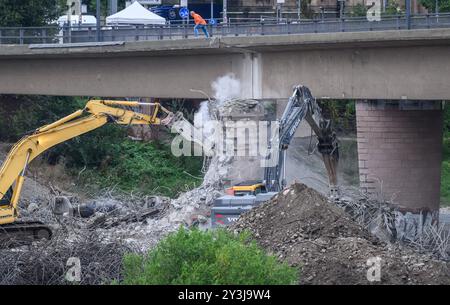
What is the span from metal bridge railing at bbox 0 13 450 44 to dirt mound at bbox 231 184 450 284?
430 inches

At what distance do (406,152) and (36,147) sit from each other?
1375cm

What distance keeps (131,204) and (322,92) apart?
23.4ft

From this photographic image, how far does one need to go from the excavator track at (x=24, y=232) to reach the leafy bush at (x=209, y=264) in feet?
34.6

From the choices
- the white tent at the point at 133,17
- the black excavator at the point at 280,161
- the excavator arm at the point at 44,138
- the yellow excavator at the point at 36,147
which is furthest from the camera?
the white tent at the point at 133,17

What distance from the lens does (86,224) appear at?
107ft

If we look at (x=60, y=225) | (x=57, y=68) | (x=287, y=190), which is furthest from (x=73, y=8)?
(x=287, y=190)

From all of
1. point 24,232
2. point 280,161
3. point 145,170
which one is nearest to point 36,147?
point 24,232

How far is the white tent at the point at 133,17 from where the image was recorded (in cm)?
4588

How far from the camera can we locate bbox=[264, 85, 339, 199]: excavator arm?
2828cm

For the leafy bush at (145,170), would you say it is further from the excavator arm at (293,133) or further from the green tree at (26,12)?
the excavator arm at (293,133)

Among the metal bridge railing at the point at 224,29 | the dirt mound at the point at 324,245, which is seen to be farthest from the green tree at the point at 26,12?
the dirt mound at the point at 324,245

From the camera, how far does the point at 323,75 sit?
110ft

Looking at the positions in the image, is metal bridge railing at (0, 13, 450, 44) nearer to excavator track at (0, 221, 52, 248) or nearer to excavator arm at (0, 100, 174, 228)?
excavator arm at (0, 100, 174, 228)

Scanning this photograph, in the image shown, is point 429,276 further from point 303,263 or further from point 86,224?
point 86,224
